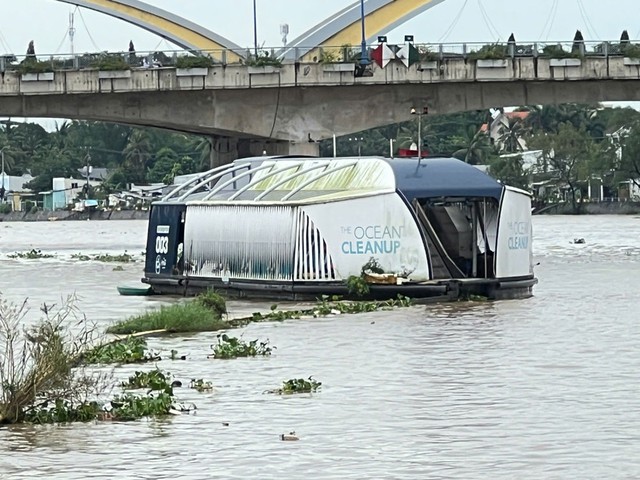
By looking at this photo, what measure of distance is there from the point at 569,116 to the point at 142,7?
84180 millimetres

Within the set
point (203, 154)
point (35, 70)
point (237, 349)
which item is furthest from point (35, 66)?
point (203, 154)

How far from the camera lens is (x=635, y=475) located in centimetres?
1217

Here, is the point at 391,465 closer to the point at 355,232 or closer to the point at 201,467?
the point at 201,467

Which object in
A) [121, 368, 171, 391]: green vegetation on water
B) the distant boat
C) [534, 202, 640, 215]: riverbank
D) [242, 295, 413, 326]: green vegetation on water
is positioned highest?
[534, 202, 640, 215]: riverbank

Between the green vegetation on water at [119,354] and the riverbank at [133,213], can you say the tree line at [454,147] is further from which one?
the green vegetation on water at [119,354]

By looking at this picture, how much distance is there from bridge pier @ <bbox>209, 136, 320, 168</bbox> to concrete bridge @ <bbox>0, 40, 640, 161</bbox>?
83mm

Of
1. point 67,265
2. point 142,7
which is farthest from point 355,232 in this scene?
point 142,7

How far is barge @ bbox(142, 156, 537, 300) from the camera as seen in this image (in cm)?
3011

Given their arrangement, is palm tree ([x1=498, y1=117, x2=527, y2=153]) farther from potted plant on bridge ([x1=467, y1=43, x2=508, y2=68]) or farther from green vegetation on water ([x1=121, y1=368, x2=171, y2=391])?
green vegetation on water ([x1=121, y1=368, x2=171, y2=391])

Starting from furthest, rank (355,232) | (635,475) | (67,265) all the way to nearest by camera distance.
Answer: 1. (67,265)
2. (355,232)
3. (635,475)

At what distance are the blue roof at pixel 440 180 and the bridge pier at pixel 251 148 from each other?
2900cm

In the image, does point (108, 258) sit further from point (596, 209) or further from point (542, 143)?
point (542, 143)

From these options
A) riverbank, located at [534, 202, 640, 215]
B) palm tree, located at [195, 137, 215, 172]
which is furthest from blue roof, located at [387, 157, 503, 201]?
palm tree, located at [195, 137, 215, 172]

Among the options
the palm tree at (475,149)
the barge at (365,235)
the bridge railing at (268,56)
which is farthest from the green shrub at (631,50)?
the palm tree at (475,149)
